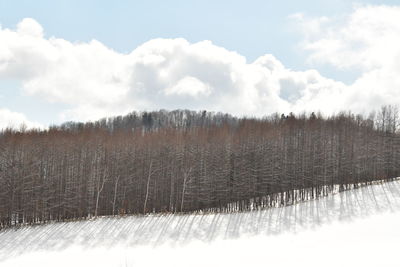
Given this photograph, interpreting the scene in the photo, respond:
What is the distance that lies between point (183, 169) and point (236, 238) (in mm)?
20560

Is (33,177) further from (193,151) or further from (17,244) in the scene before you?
(193,151)

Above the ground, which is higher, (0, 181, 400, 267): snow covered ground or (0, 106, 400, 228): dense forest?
(0, 106, 400, 228): dense forest

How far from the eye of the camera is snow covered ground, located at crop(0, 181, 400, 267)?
27.0 m

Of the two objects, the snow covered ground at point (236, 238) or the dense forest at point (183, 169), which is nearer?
the snow covered ground at point (236, 238)

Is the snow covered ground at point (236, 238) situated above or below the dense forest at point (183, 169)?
below

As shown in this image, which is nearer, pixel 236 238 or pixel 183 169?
pixel 236 238

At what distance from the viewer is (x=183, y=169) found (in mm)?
52875

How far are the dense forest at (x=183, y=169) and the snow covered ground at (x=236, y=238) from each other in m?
5.52

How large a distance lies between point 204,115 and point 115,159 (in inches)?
4882

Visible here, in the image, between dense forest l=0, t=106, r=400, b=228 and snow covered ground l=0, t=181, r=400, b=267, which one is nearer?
snow covered ground l=0, t=181, r=400, b=267

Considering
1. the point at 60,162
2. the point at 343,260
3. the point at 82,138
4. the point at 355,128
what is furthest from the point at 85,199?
the point at 355,128

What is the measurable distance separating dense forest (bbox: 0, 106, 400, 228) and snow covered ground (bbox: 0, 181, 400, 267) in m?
5.52

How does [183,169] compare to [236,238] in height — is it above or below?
above

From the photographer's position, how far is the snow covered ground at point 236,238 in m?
27.0
